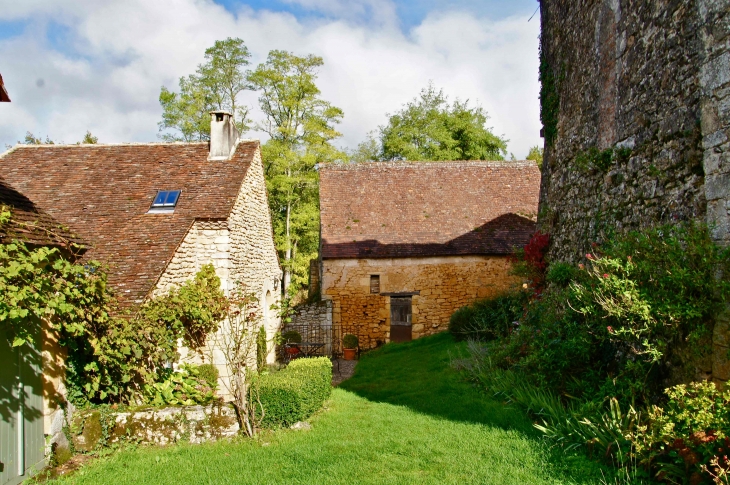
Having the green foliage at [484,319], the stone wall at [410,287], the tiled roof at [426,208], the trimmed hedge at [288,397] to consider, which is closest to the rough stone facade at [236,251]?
the trimmed hedge at [288,397]

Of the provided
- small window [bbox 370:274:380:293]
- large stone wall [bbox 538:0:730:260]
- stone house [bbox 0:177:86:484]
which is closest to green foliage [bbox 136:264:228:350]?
stone house [bbox 0:177:86:484]

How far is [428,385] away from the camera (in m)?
10.1

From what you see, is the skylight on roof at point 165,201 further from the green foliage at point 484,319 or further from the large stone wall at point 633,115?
the large stone wall at point 633,115

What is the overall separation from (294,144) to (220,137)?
11.7 metres

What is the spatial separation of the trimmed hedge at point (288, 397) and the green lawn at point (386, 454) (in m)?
0.30

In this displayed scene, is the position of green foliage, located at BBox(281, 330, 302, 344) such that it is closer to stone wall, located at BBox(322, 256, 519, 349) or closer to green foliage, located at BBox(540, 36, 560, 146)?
stone wall, located at BBox(322, 256, 519, 349)

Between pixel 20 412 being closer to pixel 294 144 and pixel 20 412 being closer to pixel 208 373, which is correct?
pixel 208 373

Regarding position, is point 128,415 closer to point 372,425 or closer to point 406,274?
point 372,425

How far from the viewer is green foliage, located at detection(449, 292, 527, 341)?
1326 centimetres

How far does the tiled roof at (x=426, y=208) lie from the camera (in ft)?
59.4

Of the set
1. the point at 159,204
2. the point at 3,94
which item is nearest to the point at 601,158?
the point at 3,94

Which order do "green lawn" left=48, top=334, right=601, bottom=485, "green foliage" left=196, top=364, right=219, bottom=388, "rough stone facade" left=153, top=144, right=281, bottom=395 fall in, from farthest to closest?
"rough stone facade" left=153, top=144, right=281, bottom=395 → "green foliage" left=196, top=364, right=219, bottom=388 → "green lawn" left=48, top=334, right=601, bottom=485

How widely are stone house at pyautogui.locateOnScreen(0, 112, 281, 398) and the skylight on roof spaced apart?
24 millimetres

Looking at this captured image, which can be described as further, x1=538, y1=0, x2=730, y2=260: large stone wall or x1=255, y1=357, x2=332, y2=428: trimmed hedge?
x1=255, y1=357, x2=332, y2=428: trimmed hedge
